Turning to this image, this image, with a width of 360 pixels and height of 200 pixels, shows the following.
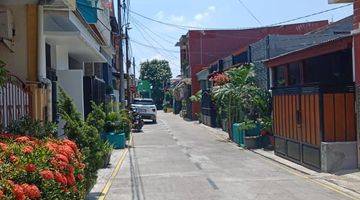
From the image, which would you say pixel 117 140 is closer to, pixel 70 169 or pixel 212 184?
pixel 212 184

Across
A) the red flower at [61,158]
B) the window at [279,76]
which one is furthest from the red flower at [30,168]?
the window at [279,76]

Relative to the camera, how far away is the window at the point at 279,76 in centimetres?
2294

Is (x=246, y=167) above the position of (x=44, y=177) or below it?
below

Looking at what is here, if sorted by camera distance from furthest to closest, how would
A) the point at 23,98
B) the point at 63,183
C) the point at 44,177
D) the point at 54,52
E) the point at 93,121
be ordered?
the point at 54,52
the point at 93,121
the point at 23,98
the point at 63,183
the point at 44,177

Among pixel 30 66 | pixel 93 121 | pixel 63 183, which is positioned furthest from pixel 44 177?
pixel 93 121

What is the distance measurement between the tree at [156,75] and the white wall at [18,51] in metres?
94.2

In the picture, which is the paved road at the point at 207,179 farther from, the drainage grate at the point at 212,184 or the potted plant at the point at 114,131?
the potted plant at the point at 114,131

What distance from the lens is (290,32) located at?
5462 centimetres

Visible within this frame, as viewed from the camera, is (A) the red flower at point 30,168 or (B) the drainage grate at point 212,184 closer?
(A) the red flower at point 30,168

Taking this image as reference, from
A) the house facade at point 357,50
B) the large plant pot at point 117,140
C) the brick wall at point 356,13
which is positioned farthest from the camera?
the large plant pot at point 117,140

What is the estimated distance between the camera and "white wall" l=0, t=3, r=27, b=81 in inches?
481

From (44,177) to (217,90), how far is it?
2291 cm

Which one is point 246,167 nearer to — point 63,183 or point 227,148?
point 227,148

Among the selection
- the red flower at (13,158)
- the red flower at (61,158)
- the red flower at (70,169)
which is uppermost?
the red flower at (13,158)
